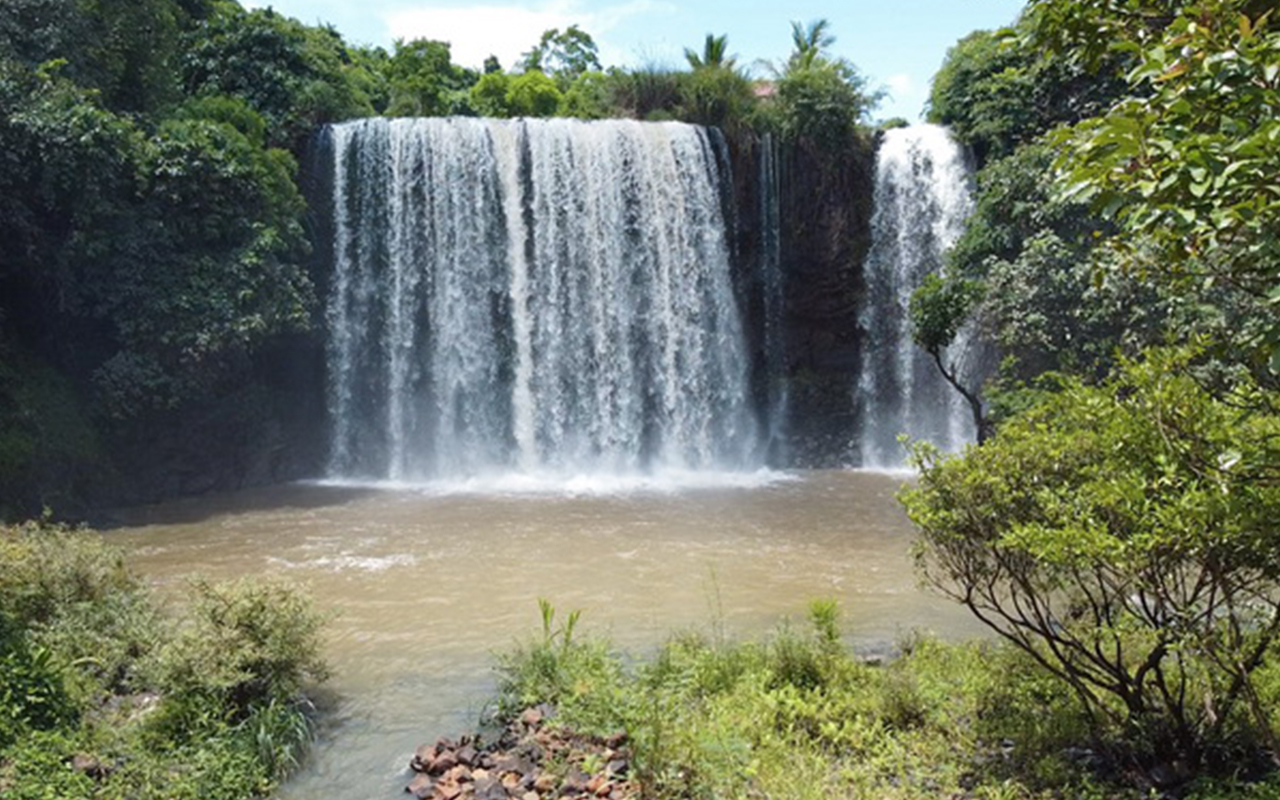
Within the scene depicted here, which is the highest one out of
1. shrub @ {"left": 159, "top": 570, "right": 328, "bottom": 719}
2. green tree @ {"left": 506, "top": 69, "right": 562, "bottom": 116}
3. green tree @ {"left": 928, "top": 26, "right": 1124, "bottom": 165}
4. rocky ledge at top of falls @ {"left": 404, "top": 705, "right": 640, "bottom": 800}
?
green tree @ {"left": 506, "top": 69, "right": 562, "bottom": 116}

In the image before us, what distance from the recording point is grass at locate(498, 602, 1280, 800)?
4.58m

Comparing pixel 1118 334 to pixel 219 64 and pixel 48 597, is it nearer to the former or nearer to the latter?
pixel 48 597

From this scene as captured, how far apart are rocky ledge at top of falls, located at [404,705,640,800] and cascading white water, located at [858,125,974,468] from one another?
15.8 m

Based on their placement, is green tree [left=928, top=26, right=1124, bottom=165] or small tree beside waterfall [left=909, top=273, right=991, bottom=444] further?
green tree [left=928, top=26, right=1124, bottom=165]

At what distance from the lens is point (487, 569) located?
1056cm

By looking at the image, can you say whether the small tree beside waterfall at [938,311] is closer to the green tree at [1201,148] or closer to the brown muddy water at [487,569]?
the brown muddy water at [487,569]

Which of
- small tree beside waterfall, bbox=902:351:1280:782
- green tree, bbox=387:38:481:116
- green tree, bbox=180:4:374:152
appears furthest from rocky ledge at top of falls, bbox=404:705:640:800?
green tree, bbox=387:38:481:116

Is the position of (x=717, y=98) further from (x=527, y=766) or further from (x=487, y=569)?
(x=527, y=766)

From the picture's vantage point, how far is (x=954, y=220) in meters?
20.1

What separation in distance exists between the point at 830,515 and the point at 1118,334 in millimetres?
5037

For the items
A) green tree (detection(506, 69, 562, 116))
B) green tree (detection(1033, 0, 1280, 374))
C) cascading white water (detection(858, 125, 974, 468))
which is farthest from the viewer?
green tree (detection(506, 69, 562, 116))

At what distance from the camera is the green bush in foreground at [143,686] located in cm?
499

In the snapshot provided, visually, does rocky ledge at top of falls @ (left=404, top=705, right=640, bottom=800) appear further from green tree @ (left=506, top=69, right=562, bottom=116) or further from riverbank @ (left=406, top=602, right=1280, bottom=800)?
green tree @ (left=506, top=69, right=562, bottom=116)

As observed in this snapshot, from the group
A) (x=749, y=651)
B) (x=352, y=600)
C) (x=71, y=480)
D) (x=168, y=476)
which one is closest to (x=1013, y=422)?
(x=749, y=651)
